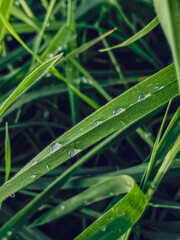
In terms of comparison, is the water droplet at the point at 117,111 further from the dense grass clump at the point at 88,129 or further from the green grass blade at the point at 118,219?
the green grass blade at the point at 118,219

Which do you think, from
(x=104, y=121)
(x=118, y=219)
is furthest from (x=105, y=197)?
(x=104, y=121)

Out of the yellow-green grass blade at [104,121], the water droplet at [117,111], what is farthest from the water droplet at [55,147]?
→ the water droplet at [117,111]

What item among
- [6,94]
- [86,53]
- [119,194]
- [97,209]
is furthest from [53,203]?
[86,53]

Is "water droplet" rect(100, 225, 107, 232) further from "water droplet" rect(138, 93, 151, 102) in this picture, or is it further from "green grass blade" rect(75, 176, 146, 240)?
"water droplet" rect(138, 93, 151, 102)

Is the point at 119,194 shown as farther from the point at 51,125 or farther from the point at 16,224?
the point at 51,125

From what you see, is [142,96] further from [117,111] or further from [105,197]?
[105,197]
